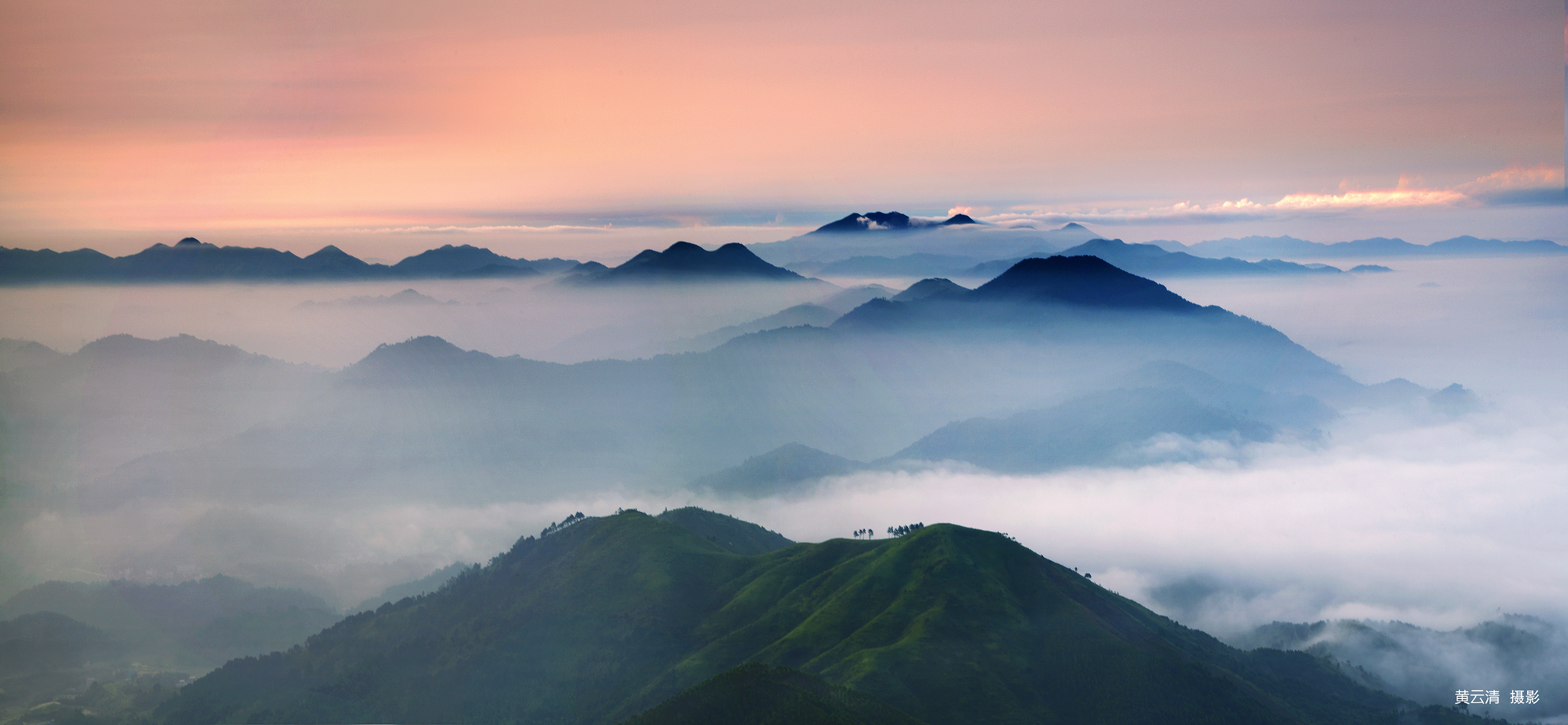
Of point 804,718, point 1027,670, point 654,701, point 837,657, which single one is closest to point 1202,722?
point 1027,670

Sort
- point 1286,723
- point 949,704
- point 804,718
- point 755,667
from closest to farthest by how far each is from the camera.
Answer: point 804,718 < point 755,667 < point 949,704 < point 1286,723

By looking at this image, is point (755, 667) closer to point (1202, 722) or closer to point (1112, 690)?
point (1112, 690)

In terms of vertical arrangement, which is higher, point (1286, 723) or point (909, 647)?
point (909, 647)

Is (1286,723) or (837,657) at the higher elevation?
(837,657)

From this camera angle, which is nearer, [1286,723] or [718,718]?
[718,718]

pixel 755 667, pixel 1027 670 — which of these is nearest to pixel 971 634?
pixel 1027 670

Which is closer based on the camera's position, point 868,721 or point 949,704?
point 868,721

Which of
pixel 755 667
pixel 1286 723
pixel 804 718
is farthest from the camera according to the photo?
pixel 1286 723

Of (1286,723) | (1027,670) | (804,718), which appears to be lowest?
(1286,723)

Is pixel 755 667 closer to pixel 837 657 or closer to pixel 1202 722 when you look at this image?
pixel 837 657
